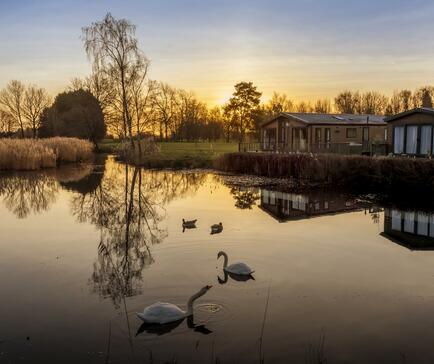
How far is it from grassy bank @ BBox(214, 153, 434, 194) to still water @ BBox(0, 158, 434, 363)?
504 cm

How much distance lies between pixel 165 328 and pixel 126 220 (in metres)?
8.98

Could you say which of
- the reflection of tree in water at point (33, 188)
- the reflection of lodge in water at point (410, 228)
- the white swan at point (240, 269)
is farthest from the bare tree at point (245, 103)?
the white swan at point (240, 269)

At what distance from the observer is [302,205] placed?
59.8 ft

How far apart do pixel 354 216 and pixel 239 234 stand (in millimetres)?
4901

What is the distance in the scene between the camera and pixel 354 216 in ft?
52.0

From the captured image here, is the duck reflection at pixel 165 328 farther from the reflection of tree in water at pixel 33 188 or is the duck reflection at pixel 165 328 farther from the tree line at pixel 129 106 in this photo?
the tree line at pixel 129 106

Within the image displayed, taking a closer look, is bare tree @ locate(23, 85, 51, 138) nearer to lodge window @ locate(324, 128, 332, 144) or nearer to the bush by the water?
the bush by the water

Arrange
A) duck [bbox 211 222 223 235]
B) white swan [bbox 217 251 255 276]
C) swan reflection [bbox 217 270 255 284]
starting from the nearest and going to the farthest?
swan reflection [bbox 217 270 255 284]
white swan [bbox 217 251 255 276]
duck [bbox 211 222 223 235]

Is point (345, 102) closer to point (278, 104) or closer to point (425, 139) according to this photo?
point (278, 104)

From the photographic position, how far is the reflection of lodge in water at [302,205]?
1645 centimetres

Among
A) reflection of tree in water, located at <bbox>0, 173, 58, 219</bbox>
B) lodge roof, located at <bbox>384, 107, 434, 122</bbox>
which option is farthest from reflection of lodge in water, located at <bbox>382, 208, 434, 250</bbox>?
lodge roof, located at <bbox>384, 107, 434, 122</bbox>

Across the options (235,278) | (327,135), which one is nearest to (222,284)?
(235,278)

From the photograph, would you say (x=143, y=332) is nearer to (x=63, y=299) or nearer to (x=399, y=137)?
(x=63, y=299)

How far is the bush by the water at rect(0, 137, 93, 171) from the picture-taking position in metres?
34.0
